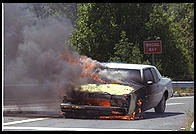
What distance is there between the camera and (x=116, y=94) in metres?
12.9

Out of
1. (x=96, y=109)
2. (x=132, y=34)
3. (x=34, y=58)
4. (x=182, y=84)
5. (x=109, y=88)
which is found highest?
(x=132, y=34)

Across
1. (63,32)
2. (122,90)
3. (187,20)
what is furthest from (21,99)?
(187,20)

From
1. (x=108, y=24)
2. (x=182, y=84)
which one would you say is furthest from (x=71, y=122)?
(x=182, y=84)

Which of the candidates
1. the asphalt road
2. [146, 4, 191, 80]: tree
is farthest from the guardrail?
the asphalt road

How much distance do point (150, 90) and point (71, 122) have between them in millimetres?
2644

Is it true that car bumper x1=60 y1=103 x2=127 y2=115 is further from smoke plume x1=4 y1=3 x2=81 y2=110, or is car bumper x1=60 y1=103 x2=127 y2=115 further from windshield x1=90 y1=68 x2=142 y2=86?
windshield x1=90 y1=68 x2=142 y2=86

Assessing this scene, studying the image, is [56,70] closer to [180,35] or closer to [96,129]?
[96,129]

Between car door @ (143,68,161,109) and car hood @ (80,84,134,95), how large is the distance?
816mm

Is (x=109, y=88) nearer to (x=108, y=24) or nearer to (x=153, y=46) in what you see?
(x=108, y=24)

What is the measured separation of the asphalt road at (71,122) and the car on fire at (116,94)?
0.31m

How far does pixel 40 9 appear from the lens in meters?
14.8

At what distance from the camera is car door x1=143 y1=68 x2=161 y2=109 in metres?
13.8

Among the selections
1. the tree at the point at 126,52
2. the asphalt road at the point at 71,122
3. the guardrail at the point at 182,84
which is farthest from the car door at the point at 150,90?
the guardrail at the point at 182,84

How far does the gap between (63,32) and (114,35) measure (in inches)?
108
